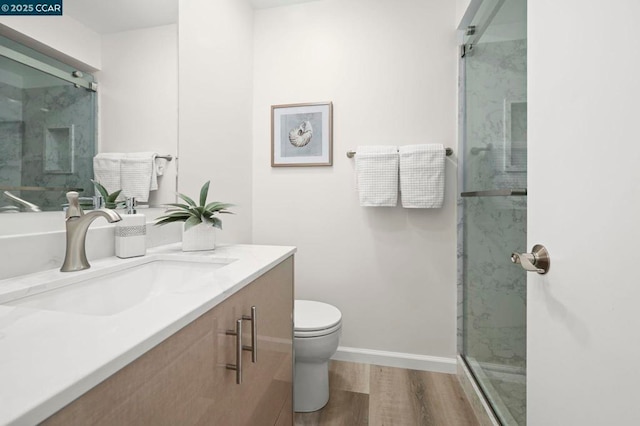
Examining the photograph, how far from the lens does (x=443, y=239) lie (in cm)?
179

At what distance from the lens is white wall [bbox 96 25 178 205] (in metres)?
0.99

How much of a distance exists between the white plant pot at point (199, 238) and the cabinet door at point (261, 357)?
31 centimetres

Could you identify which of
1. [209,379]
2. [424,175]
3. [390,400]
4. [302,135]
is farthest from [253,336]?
[302,135]

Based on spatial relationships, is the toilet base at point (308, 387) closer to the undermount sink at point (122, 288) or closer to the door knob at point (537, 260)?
the undermount sink at point (122, 288)

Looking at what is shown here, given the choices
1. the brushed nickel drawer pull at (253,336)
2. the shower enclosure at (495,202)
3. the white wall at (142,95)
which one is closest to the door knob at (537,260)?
the shower enclosure at (495,202)

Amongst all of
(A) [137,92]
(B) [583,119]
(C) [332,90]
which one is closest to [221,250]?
(A) [137,92]

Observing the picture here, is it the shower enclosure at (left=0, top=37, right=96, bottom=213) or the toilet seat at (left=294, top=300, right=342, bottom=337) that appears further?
the toilet seat at (left=294, top=300, right=342, bottom=337)

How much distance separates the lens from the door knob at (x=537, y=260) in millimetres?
702

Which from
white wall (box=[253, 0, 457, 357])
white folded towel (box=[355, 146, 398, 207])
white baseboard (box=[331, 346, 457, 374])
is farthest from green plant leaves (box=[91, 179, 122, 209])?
white baseboard (box=[331, 346, 457, 374])

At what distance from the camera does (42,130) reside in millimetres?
791

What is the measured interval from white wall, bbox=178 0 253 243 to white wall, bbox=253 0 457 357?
4.8 inches

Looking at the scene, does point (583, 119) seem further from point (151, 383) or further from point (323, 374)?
point (323, 374)

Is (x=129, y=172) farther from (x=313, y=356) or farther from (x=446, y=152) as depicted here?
(x=446, y=152)

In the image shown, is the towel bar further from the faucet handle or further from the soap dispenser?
the faucet handle
